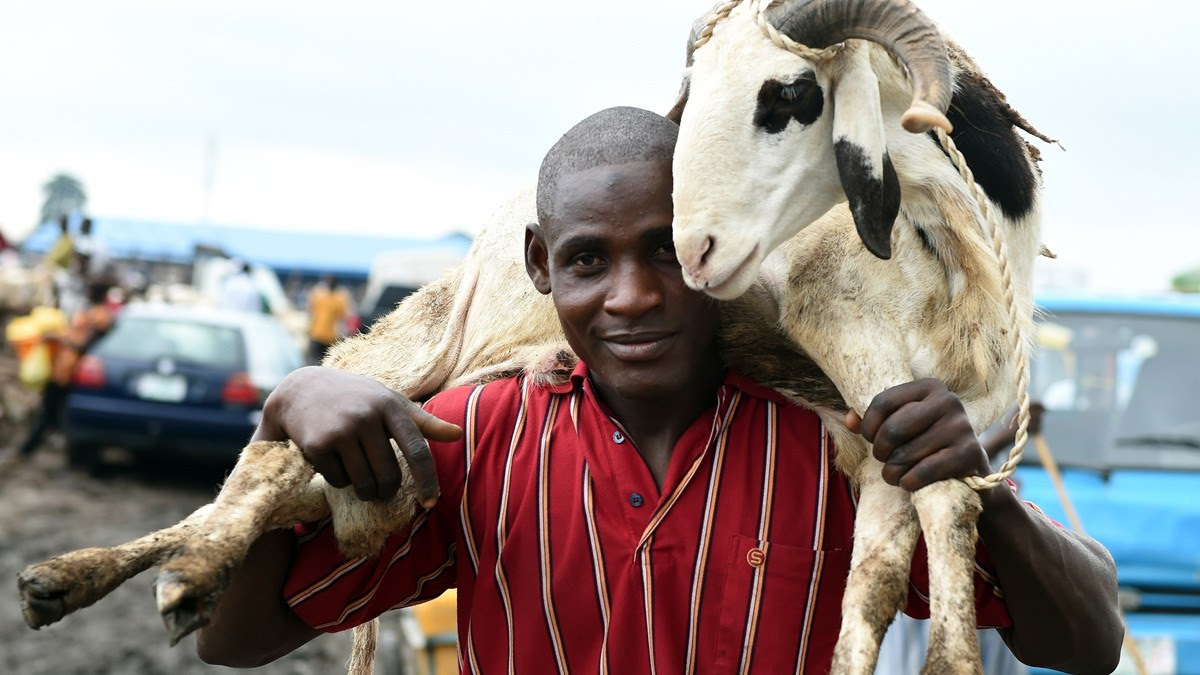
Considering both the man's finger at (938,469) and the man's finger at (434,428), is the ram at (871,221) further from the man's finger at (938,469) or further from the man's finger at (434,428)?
the man's finger at (434,428)

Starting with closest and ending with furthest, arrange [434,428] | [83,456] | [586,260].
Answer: [434,428] → [586,260] → [83,456]

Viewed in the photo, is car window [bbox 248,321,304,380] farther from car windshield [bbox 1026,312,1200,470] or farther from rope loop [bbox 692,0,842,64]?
rope loop [bbox 692,0,842,64]

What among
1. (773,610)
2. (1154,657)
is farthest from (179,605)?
(1154,657)

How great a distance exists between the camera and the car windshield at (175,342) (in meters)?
9.35

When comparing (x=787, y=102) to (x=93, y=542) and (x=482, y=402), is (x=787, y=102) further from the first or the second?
(x=93, y=542)

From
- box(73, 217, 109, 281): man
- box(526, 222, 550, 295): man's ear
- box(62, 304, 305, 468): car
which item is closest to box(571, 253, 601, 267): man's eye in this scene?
box(526, 222, 550, 295): man's ear

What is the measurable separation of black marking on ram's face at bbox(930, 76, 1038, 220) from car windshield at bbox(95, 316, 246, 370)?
27.0 feet

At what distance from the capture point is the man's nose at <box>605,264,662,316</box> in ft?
6.29

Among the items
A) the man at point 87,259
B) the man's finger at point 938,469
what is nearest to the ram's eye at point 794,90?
the man's finger at point 938,469

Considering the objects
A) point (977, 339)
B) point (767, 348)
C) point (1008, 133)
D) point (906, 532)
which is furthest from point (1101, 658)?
point (1008, 133)

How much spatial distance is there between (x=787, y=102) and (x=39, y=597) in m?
1.43

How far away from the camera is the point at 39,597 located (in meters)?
1.67

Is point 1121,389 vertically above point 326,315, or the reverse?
point 1121,389

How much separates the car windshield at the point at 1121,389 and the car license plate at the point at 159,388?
6966mm
